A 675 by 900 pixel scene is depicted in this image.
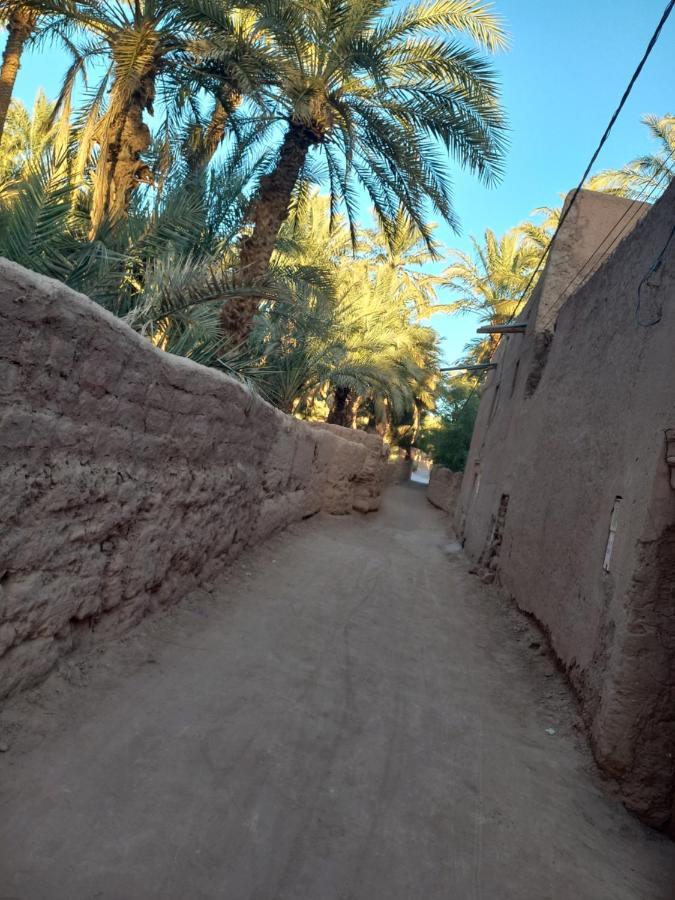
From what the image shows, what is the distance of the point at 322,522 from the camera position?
11.1m

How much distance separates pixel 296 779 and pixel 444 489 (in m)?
20.7

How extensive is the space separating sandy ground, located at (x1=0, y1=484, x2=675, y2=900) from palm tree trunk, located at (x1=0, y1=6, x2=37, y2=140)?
31.5ft

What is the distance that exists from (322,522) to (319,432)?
1.67 m

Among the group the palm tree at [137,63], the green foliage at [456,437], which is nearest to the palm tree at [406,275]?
the green foliage at [456,437]

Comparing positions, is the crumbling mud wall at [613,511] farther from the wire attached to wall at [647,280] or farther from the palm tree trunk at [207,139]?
the palm tree trunk at [207,139]

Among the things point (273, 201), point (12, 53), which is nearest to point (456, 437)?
point (273, 201)

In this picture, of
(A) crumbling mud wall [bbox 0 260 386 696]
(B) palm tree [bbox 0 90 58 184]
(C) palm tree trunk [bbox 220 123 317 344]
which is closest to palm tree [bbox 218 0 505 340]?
(C) palm tree trunk [bbox 220 123 317 344]

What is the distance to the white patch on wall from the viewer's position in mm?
4577

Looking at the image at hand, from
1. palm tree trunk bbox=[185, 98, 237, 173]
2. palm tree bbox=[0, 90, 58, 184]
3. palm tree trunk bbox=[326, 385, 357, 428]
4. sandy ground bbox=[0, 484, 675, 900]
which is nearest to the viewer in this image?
sandy ground bbox=[0, 484, 675, 900]

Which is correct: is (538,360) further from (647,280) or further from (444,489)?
(444,489)

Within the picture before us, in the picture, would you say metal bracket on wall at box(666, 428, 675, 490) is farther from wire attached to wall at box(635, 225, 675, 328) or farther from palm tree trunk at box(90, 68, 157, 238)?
palm tree trunk at box(90, 68, 157, 238)

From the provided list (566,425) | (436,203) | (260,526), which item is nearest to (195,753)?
(260,526)

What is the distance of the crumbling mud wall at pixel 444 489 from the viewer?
2184cm

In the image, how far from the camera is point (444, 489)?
23.5 m
